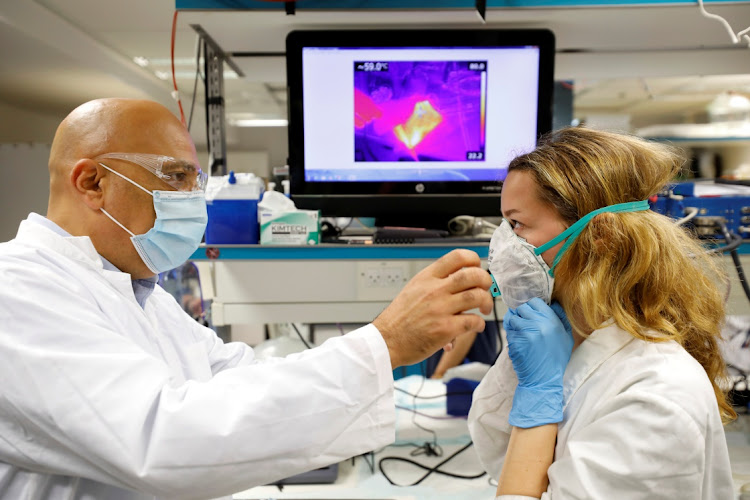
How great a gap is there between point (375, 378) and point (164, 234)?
0.56m

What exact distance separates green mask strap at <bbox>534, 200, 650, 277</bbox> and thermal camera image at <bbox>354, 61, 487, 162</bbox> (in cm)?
61

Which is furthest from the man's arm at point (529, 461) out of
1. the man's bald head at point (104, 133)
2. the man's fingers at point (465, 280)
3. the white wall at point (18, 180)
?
the white wall at point (18, 180)

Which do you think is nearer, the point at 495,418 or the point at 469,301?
the point at 469,301

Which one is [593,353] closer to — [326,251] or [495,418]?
[495,418]

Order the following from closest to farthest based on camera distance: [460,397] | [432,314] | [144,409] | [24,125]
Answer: [144,409], [432,314], [460,397], [24,125]

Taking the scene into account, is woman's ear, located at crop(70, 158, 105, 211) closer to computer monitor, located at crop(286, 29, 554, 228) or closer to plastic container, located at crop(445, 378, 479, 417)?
computer monitor, located at crop(286, 29, 554, 228)

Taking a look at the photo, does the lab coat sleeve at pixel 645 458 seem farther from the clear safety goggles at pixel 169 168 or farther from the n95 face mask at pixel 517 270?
the clear safety goggles at pixel 169 168

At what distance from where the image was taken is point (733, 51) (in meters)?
1.73

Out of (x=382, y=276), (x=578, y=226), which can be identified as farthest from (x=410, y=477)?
(x=578, y=226)

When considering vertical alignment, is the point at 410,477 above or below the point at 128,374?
below

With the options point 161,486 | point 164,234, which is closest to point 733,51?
point 164,234

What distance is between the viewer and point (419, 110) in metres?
1.50

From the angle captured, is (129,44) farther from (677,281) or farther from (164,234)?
(677,281)

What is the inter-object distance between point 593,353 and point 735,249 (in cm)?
78
